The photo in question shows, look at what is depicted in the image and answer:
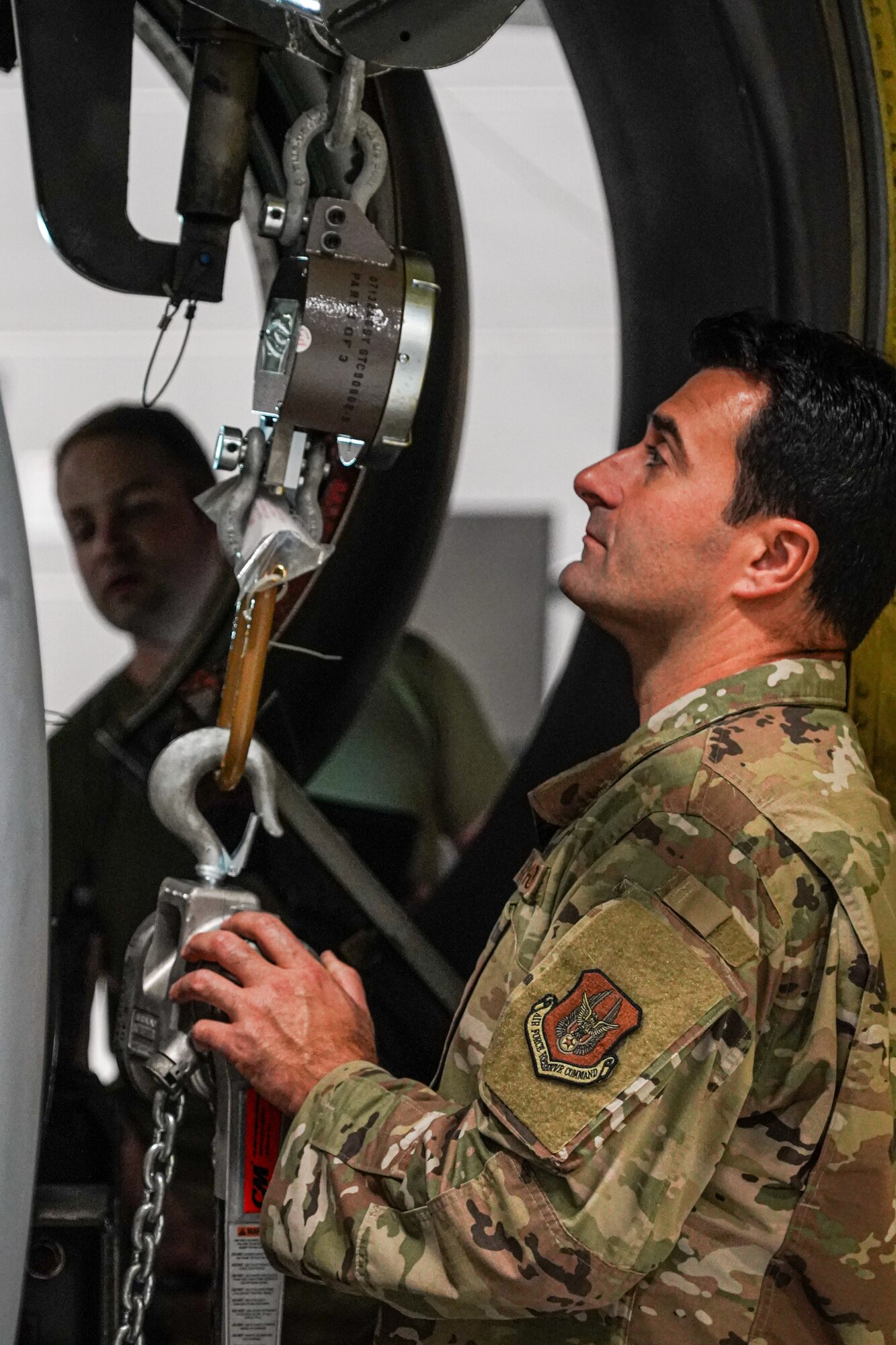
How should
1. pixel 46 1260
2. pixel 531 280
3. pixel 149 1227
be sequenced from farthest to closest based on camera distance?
pixel 531 280 → pixel 46 1260 → pixel 149 1227

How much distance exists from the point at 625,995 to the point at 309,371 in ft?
1.70

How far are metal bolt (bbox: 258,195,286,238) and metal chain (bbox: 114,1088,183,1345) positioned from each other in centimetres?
69

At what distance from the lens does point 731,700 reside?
1156mm

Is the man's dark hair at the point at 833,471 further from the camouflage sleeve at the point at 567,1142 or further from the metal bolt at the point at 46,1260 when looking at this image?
the metal bolt at the point at 46,1260

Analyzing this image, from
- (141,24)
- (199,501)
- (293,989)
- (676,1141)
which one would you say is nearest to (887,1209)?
(676,1141)

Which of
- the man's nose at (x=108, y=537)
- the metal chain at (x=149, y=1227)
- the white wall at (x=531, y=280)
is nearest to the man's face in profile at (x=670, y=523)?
the white wall at (x=531, y=280)

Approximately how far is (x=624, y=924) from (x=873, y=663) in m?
0.49

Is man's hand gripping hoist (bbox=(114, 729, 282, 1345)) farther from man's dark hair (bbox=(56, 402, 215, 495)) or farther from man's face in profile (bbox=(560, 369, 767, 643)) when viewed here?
man's dark hair (bbox=(56, 402, 215, 495))

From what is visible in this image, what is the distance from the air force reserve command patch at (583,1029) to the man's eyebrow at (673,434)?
0.47 m

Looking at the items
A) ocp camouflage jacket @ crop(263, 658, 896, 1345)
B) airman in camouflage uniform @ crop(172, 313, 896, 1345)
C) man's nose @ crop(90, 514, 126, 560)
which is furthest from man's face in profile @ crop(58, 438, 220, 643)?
ocp camouflage jacket @ crop(263, 658, 896, 1345)

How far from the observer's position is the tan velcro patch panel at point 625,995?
0.95 m

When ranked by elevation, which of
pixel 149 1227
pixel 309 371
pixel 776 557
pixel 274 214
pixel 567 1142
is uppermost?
pixel 274 214

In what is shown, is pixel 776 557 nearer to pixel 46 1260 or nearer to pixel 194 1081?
pixel 194 1081

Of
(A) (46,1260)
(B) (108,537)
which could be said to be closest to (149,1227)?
(A) (46,1260)
